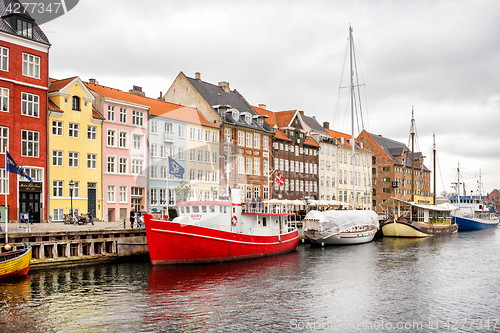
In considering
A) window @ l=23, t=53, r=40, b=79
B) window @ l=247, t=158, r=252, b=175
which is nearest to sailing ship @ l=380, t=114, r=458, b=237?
window @ l=247, t=158, r=252, b=175

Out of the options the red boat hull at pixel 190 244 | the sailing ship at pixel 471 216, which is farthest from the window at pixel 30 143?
the sailing ship at pixel 471 216

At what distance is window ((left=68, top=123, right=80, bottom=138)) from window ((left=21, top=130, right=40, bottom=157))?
3.67m

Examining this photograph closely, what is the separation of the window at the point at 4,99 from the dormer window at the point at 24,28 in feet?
17.1

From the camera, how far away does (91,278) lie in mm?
28422

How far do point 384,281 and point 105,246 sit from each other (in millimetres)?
19236

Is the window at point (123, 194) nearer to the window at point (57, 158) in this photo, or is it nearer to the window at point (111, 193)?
the window at point (111, 193)

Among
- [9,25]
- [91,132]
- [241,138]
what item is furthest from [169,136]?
[9,25]

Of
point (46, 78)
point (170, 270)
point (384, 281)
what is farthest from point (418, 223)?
point (46, 78)

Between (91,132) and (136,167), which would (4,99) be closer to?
(91,132)

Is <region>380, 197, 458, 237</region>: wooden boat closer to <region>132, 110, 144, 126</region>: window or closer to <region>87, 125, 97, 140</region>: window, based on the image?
<region>132, 110, 144, 126</region>: window

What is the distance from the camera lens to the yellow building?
147 feet

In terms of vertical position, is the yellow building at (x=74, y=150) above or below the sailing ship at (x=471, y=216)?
above

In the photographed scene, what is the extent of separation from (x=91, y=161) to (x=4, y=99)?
10340 millimetres

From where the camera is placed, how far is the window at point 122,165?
51.3m
